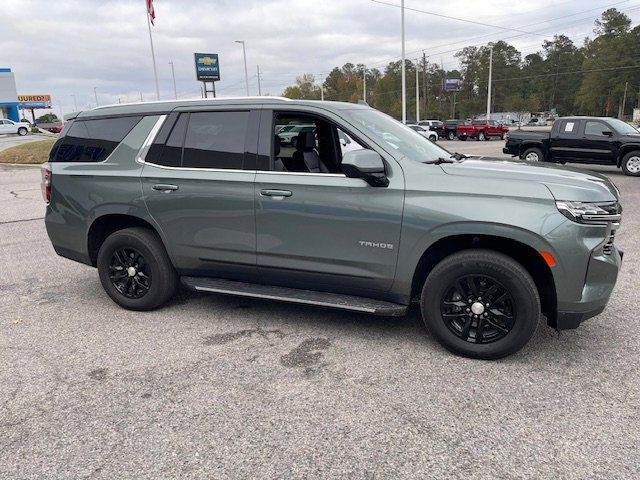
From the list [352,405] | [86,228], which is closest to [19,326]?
[86,228]

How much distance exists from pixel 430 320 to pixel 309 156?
1.61 metres

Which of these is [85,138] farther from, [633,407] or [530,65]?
[530,65]

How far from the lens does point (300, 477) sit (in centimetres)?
242

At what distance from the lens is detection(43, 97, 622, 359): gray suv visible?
3303 mm

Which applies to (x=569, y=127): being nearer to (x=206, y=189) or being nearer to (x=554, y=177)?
(x=554, y=177)

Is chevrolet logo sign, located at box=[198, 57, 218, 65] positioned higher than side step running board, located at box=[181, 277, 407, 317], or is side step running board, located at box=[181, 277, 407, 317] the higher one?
chevrolet logo sign, located at box=[198, 57, 218, 65]

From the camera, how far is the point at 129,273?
15.0ft

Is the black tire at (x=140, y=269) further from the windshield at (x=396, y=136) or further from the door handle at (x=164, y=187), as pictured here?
the windshield at (x=396, y=136)

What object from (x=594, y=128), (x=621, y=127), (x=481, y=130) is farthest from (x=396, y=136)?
(x=481, y=130)

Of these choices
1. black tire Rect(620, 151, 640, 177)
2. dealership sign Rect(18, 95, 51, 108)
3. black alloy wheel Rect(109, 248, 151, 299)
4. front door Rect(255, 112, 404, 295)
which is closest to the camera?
front door Rect(255, 112, 404, 295)

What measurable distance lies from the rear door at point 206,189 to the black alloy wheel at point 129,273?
0.39 metres

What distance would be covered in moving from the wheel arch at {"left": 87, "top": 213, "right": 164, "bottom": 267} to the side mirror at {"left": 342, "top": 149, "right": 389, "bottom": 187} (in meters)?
1.98

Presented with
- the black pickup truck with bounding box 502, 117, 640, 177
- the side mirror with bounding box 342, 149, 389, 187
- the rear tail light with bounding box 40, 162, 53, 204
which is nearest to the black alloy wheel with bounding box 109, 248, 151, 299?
the rear tail light with bounding box 40, 162, 53, 204

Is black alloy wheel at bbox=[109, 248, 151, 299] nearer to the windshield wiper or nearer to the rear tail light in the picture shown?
the rear tail light
